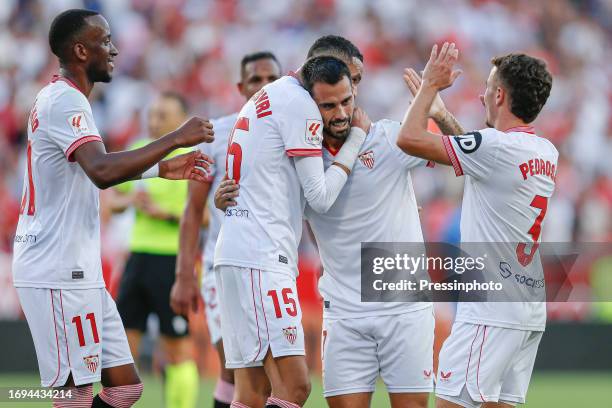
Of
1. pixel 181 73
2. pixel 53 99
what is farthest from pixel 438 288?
pixel 181 73

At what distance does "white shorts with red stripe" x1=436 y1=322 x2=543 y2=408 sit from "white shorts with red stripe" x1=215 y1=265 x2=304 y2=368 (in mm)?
814

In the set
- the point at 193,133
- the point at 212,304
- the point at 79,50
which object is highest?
the point at 79,50

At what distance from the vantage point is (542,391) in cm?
1226

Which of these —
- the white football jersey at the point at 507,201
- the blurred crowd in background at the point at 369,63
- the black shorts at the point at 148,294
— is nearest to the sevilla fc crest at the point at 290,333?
the white football jersey at the point at 507,201

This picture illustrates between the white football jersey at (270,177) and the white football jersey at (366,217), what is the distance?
0.99ft

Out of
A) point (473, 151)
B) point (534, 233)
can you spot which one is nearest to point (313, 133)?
point (473, 151)

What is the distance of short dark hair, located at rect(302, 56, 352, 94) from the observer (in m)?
5.93

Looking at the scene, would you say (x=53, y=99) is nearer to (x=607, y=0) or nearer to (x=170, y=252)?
(x=170, y=252)

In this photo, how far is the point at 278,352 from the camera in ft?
19.1

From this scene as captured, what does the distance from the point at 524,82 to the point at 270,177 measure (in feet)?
4.88

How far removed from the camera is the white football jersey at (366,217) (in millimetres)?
6172

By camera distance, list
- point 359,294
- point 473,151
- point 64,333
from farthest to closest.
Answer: point 359,294
point 64,333
point 473,151

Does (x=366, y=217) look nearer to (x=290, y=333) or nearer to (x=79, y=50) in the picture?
(x=290, y=333)

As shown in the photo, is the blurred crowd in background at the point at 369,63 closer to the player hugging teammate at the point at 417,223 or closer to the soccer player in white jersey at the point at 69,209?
the player hugging teammate at the point at 417,223
